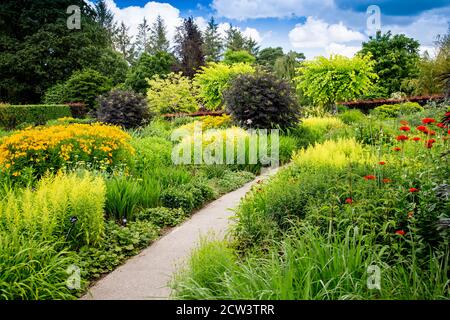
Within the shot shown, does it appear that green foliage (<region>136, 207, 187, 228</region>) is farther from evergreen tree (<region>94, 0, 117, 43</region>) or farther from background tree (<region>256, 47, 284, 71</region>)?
background tree (<region>256, 47, 284, 71</region>)

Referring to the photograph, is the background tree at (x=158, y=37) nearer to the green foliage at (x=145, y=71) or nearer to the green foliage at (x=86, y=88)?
the green foliage at (x=145, y=71)

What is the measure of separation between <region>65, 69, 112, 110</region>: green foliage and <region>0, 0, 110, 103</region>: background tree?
5351 millimetres

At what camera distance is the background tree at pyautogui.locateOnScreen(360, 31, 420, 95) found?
2831 cm

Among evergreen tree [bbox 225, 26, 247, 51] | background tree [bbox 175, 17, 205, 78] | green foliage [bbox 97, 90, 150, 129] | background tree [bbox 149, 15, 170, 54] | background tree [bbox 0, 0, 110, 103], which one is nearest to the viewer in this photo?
green foliage [bbox 97, 90, 150, 129]

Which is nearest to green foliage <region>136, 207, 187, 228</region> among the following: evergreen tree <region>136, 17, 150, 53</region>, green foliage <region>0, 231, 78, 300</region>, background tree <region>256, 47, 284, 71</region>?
green foliage <region>0, 231, 78, 300</region>

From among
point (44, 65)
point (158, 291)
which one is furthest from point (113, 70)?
point (158, 291)

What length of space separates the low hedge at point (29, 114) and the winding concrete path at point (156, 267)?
56.0 ft

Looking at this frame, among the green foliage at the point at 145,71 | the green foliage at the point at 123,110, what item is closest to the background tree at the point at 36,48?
the green foliage at the point at 145,71

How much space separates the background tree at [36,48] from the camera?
2822 centimetres

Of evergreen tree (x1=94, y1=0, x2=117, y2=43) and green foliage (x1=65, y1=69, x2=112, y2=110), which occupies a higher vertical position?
evergreen tree (x1=94, y1=0, x2=117, y2=43)

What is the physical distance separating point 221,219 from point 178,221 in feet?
2.01

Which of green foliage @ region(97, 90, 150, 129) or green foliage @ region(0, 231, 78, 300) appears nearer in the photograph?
green foliage @ region(0, 231, 78, 300)

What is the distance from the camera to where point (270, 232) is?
388 centimetres
